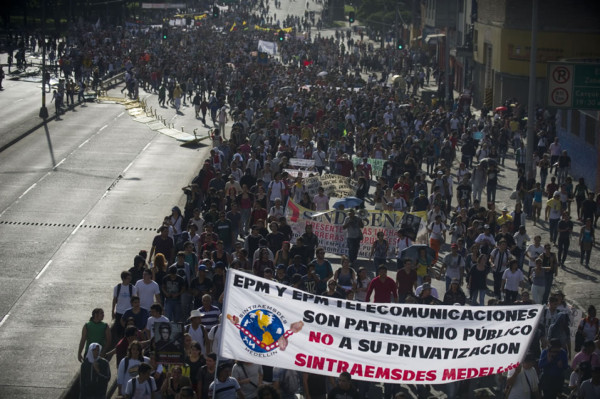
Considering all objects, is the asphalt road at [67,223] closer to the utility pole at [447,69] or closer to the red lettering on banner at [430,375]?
the red lettering on banner at [430,375]

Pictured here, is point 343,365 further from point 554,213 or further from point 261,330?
point 554,213

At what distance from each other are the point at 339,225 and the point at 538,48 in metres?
30.5

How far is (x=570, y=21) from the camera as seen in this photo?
52188mm

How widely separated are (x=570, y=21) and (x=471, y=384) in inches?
1516

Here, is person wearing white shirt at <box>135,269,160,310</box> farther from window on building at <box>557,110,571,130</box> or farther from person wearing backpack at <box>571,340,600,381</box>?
window on building at <box>557,110,571,130</box>

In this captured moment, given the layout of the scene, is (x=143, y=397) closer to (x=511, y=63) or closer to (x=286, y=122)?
(x=286, y=122)

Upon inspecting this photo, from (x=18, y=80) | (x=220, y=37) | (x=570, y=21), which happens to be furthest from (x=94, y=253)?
(x=220, y=37)

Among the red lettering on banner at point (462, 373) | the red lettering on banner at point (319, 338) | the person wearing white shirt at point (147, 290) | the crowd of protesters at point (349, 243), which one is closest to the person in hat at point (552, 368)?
the crowd of protesters at point (349, 243)

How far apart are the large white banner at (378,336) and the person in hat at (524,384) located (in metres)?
1.44

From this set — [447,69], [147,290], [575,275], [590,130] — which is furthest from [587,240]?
[447,69]

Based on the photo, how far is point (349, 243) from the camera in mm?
23031

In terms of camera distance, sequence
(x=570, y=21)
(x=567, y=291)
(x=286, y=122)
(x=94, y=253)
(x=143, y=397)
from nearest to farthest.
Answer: (x=143, y=397)
(x=567, y=291)
(x=94, y=253)
(x=286, y=122)
(x=570, y=21)

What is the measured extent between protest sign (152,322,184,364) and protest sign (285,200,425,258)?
28.1 ft

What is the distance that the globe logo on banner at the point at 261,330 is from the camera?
40.7 feet
